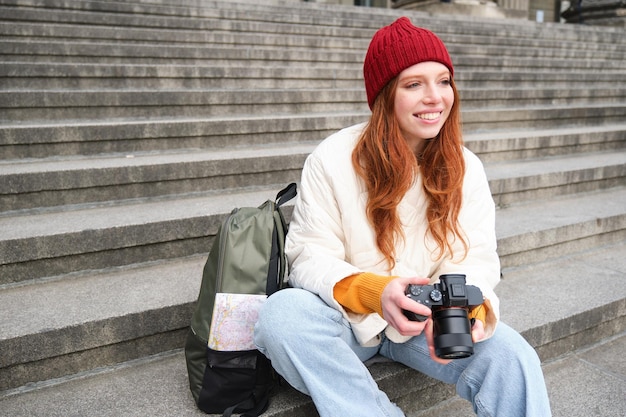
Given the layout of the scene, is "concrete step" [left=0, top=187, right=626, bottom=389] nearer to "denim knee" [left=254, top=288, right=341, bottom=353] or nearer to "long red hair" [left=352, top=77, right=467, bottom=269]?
"denim knee" [left=254, top=288, right=341, bottom=353]

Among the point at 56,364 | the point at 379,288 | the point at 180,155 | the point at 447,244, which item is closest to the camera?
the point at 379,288

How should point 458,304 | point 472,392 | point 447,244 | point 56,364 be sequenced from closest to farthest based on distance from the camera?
point 458,304 → point 472,392 → point 447,244 → point 56,364

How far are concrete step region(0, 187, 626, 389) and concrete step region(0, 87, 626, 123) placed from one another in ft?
3.59

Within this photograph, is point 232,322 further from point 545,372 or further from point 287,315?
point 545,372

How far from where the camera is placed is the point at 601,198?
3916mm

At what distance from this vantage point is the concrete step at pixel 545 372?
1.85 metres

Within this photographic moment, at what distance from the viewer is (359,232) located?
5.96 feet

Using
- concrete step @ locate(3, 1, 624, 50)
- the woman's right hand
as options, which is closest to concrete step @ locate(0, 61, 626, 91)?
concrete step @ locate(3, 1, 624, 50)

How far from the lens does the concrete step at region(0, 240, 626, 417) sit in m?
1.85

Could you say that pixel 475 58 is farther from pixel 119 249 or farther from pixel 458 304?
pixel 458 304

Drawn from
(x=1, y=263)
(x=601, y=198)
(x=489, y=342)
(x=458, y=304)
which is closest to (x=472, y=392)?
(x=489, y=342)

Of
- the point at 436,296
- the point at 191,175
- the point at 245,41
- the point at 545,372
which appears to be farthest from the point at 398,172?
the point at 245,41

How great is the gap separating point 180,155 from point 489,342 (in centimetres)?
237

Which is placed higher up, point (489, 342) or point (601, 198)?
point (489, 342)
